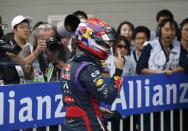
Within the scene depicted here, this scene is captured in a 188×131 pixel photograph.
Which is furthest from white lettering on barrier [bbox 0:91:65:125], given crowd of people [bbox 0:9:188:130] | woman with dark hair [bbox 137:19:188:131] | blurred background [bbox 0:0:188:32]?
blurred background [bbox 0:0:188:32]

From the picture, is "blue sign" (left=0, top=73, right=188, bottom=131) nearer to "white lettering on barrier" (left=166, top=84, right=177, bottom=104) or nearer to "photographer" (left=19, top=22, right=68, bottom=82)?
"white lettering on barrier" (left=166, top=84, right=177, bottom=104)

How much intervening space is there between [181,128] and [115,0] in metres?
6.26

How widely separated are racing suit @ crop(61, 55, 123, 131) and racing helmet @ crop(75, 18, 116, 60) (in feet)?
0.27

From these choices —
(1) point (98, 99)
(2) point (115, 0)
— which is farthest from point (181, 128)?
(2) point (115, 0)

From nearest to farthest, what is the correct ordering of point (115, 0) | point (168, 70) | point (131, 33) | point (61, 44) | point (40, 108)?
point (40, 108) → point (61, 44) → point (168, 70) → point (131, 33) → point (115, 0)

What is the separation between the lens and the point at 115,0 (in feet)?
45.2

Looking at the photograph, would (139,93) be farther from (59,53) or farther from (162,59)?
(59,53)

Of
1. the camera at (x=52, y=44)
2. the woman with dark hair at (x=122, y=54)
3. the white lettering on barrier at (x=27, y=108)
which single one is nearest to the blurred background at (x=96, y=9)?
the woman with dark hair at (x=122, y=54)

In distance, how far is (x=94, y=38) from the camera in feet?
17.4

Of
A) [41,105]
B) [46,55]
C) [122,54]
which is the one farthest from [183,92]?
[41,105]

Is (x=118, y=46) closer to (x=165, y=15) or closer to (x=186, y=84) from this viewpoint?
(x=186, y=84)

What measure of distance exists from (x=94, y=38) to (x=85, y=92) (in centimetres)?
45

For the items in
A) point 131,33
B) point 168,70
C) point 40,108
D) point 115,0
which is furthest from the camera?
point 115,0

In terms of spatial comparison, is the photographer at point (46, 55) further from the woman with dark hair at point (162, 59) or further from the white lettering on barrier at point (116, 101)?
the woman with dark hair at point (162, 59)
